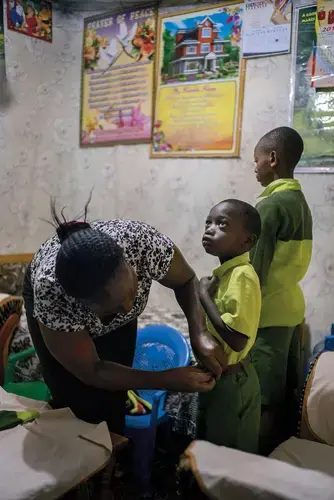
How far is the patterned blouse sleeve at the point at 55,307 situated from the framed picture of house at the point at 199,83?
1537 mm

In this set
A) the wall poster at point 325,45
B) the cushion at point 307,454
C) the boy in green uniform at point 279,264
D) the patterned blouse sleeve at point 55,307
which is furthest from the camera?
the wall poster at point 325,45

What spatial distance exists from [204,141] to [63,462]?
1795mm

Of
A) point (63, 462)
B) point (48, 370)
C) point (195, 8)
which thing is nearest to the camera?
point (63, 462)

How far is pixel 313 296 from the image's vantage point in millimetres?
2244

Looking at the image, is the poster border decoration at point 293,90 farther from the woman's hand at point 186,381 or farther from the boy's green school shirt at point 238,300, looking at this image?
the woman's hand at point 186,381

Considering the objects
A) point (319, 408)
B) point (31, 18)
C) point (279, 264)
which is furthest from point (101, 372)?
point (31, 18)

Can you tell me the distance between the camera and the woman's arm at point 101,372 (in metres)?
1.14

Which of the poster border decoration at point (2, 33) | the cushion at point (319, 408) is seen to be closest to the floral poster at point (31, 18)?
the poster border decoration at point (2, 33)

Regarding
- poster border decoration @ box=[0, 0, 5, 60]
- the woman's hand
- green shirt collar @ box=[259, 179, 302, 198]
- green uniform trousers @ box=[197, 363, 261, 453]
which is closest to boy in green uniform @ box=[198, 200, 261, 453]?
green uniform trousers @ box=[197, 363, 261, 453]

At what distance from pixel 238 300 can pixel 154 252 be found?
267 millimetres

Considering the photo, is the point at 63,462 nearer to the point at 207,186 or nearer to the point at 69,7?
the point at 207,186

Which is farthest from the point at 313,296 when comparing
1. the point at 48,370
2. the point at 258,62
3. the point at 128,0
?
the point at 128,0

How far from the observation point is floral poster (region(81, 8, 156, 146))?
2.64m

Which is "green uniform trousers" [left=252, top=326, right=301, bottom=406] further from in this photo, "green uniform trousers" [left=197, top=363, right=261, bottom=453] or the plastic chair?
the plastic chair
